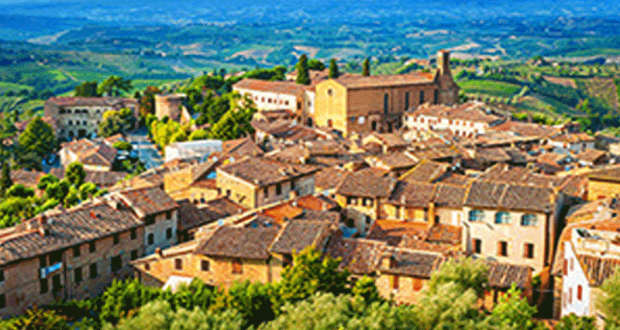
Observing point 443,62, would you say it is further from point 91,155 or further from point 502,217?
point 502,217

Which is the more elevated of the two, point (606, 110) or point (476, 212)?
point (476, 212)

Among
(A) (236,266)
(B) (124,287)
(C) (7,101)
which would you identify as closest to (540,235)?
(A) (236,266)

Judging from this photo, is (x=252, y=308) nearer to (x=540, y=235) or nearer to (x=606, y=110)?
(x=540, y=235)

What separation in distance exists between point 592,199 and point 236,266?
673 inches

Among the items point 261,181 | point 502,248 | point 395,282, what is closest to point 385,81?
point 261,181

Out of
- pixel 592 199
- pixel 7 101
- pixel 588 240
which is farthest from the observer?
pixel 7 101

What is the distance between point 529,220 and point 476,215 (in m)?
2.20

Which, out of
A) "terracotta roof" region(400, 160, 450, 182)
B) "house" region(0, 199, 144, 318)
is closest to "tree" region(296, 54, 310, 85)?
"terracotta roof" region(400, 160, 450, 182)

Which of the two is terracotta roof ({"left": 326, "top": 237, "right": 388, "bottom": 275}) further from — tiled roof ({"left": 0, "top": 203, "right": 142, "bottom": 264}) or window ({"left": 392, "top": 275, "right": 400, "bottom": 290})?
tiled roof ({"left": 0, "top": 203, "right": 142, "bottom": 264})

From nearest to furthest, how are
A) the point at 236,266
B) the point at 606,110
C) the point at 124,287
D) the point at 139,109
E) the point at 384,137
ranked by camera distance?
the point at 124,287 → the point at 236,266 → the point at 384,137 → the point at 139,109 → the point at 606,110

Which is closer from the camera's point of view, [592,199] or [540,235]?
[540,235]

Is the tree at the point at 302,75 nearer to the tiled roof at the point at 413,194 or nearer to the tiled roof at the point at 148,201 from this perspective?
the tiled roof at the point at 148,201

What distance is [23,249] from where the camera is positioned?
30781mm

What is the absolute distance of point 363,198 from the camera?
38.9 meters
